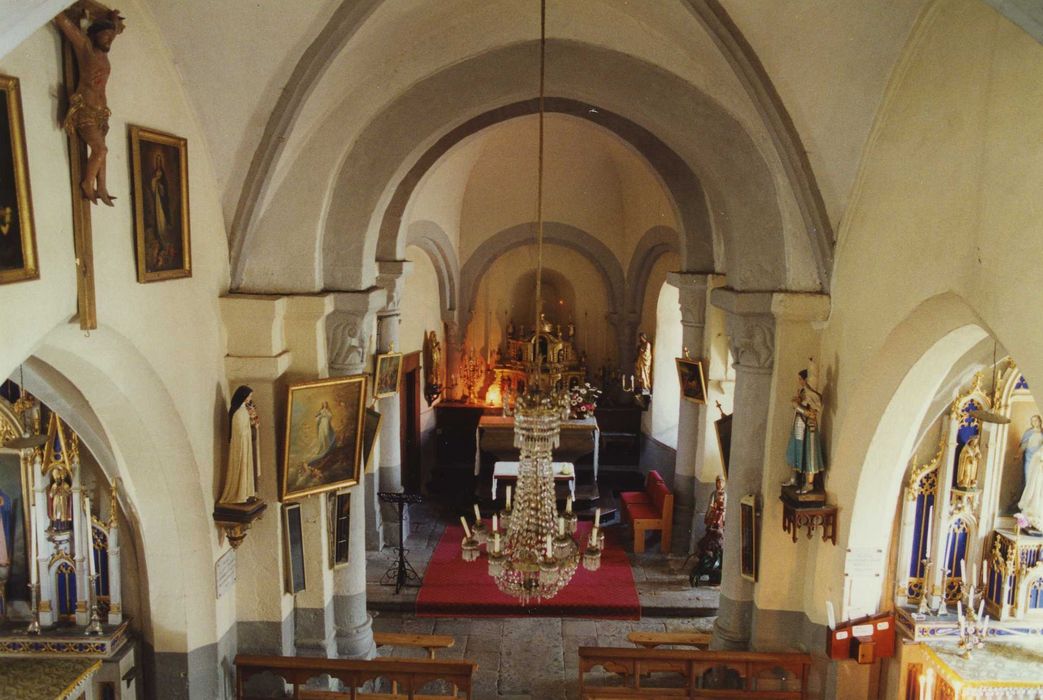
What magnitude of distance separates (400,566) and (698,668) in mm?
4227

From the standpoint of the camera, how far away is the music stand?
1040 cm

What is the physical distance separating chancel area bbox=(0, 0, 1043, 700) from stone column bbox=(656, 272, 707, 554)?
300cm

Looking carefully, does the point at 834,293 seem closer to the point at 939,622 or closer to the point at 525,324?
the point at 939,622

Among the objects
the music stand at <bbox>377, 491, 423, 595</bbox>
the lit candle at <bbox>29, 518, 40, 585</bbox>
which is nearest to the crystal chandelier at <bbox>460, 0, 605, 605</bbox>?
the lit candle at <bbox>29, 518, 40, 585</bbox>

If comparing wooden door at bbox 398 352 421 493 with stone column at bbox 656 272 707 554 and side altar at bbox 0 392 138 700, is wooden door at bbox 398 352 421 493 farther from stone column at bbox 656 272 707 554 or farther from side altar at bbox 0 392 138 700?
side altar at bbox 0 392 138 700

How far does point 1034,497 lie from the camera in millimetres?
7422

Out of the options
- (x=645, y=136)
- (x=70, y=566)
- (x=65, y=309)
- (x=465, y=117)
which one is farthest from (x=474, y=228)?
(x=65, y=309)

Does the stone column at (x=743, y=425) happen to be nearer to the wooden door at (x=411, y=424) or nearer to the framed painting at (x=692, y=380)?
the framed painting at (x=692, y=380)

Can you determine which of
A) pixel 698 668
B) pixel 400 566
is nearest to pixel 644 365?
pixel 400 566

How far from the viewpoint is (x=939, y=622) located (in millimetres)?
7457

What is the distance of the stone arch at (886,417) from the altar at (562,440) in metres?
6.82

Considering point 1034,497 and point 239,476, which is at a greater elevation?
point 239,476

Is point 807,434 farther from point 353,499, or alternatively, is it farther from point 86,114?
point 86,114

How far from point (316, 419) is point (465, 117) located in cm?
302
